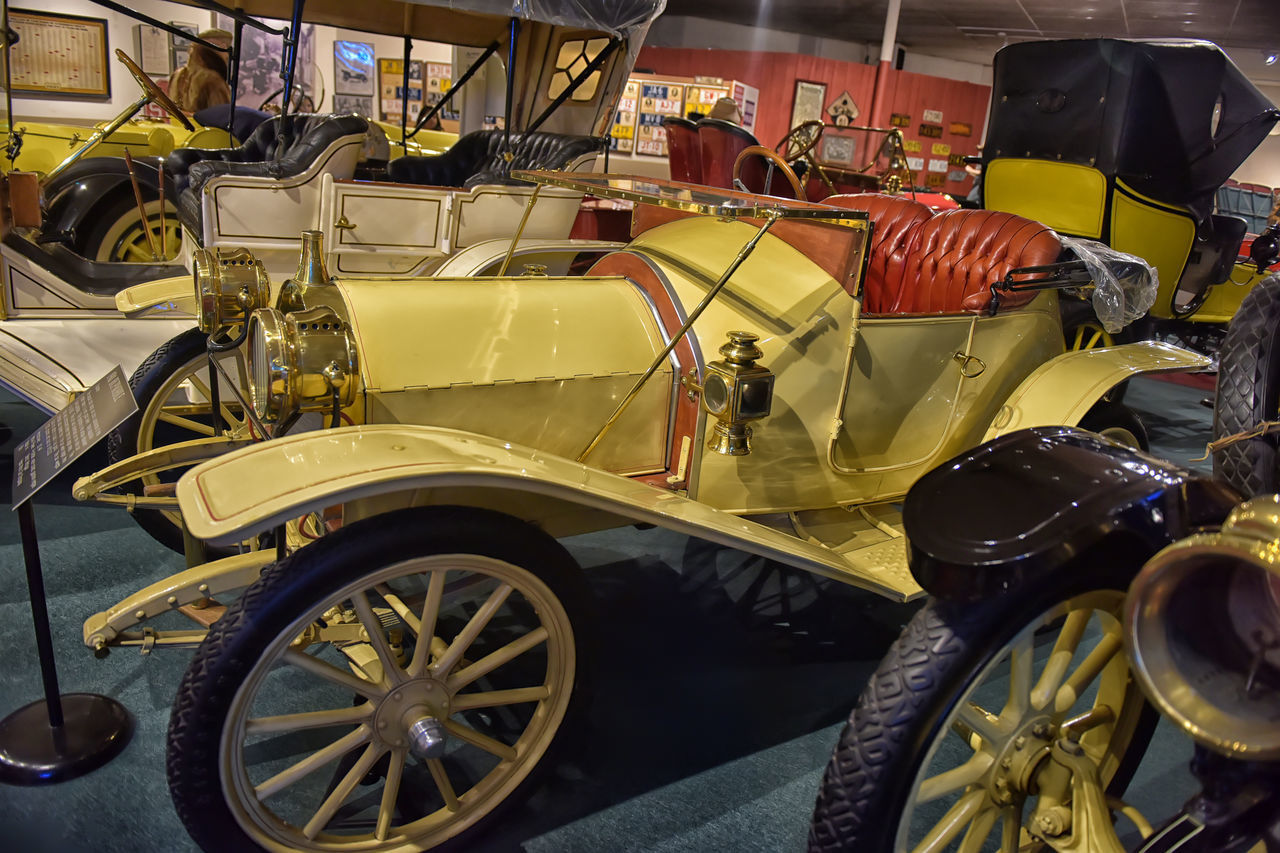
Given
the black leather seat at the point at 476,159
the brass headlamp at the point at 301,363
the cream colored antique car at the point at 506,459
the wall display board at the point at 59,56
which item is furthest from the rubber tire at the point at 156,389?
the wall display board at the point at 59,56

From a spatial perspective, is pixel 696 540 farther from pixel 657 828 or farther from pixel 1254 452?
pixel 1254 452

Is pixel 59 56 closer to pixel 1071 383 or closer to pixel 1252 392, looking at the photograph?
pixel 1071 383

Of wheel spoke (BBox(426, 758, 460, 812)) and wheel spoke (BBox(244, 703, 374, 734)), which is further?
wheel spoke (BBox(426, 758, 460, 812))

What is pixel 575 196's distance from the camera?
4902 millimetres

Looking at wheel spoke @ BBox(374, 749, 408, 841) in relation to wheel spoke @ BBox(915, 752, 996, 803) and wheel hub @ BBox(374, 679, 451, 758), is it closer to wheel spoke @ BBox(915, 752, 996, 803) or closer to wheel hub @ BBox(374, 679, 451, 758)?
wheel hub @ BBox(374, 679, 451, 758)

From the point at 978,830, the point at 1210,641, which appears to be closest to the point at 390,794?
the point at 978,830

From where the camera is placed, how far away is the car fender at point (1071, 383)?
8.46 feet

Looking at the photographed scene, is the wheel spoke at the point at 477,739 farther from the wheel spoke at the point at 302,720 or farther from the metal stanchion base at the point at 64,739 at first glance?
the metal stanchion base at the point at 64,739

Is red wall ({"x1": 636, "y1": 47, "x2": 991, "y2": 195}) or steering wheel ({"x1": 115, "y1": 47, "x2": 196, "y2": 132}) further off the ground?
red wall ({"x1": 636, "y1": 47, "x2": 991, "y2": 195})

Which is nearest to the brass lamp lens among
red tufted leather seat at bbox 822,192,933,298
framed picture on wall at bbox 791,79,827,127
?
red tufted leather seat at bbox 822,192,933,298

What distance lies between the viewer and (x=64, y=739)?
207cm

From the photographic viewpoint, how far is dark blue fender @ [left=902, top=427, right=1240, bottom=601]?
1.36 meters

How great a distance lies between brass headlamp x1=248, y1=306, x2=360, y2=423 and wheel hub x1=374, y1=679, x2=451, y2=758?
2.06 ft

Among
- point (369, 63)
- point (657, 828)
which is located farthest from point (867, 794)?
point (369, 63)
